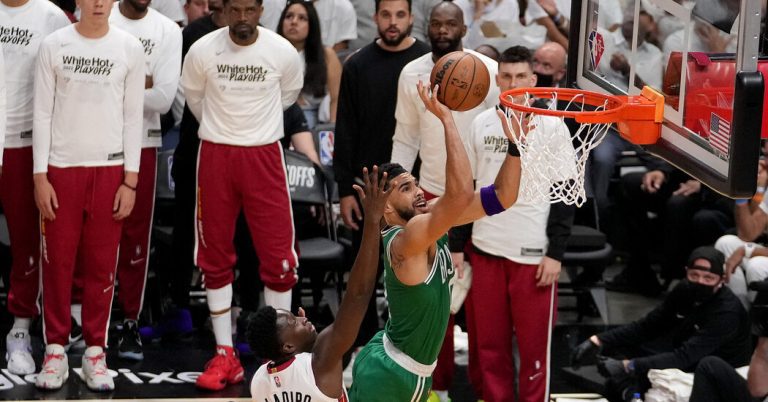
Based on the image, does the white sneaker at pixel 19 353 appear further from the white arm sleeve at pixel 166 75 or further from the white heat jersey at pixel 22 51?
the white arm sleeve at pixel 166 75

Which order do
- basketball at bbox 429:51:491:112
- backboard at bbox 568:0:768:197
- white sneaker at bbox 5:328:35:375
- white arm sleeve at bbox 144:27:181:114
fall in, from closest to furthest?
1. backboard at bbox 568:0:768:197
2. basketball at bbox 429:51:491:112
3. white sneaker at bbox 5:328:35:375
4. white arm sleeve at bbox 144:27:181:114

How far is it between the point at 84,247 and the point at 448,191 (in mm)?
3180

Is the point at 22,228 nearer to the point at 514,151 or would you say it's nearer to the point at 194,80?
the point at 194,80

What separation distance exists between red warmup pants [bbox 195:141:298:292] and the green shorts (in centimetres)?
204

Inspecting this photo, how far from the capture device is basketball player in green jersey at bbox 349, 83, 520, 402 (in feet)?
18.0

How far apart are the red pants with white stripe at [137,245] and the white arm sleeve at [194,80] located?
1.60 ft

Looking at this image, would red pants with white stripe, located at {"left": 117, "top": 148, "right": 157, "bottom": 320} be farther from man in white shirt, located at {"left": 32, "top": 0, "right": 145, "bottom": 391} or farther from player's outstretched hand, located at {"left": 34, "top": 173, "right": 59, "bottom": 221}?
player's outstretched hand, located at {"left": 34, "top": 173, "right": 59, "bottom": 221}

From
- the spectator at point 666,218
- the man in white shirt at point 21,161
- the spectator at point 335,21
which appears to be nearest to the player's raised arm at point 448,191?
the man in white shirt at point 21,161

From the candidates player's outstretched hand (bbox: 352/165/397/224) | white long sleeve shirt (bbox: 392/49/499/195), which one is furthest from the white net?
white long sleeve shirt (bbox: 392/49/499/195)

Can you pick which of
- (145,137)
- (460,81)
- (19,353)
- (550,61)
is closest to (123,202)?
(145,137)

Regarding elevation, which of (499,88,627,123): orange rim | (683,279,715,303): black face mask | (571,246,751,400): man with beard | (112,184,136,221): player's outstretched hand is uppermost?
(499,88,627,123): orange rim

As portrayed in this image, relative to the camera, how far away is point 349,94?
317 inches

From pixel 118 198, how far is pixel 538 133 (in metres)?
3.10

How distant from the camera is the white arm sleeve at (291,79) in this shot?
779cm
